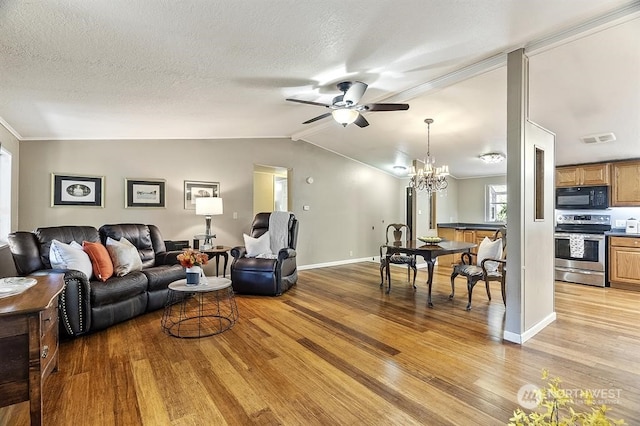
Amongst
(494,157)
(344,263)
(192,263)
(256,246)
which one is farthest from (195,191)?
(494,157)

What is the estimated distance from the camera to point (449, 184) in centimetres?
732

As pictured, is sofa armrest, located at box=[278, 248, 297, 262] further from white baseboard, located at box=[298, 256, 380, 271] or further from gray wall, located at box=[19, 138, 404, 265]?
white baseboard, located at box=[298, 256, 380, 271]

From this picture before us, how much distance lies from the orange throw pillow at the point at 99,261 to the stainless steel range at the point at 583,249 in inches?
249

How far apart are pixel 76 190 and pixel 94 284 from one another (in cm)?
198

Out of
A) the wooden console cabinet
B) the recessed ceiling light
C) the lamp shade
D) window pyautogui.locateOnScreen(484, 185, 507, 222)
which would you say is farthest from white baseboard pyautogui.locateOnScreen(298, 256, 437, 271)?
the wooden console cabinet

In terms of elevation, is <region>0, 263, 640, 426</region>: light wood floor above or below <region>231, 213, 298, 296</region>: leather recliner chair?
below

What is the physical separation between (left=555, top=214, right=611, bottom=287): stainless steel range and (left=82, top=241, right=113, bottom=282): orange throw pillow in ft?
20.7

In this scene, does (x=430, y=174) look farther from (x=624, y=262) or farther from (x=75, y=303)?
(x=75, y=303)

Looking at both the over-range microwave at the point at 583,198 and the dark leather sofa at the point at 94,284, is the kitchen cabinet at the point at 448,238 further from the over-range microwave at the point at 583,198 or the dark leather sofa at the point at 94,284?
the dark leather sofa at the point at 94,284

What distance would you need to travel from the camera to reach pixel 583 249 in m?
4.90

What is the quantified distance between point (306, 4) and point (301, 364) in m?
2.43

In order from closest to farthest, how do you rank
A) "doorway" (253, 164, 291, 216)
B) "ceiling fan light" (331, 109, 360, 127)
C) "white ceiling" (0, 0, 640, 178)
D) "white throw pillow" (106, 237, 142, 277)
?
"white ceiling" (0, 0, 640, 178)
"ceiling fan light" (331, 109, 360, 127)
"white throw pillow" (106, 237, 142, 277)
"doorway" (253, 164, 291, 216)

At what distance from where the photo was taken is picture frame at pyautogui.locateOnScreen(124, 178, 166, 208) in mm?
4641

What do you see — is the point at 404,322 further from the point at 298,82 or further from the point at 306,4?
the point at 306,4
